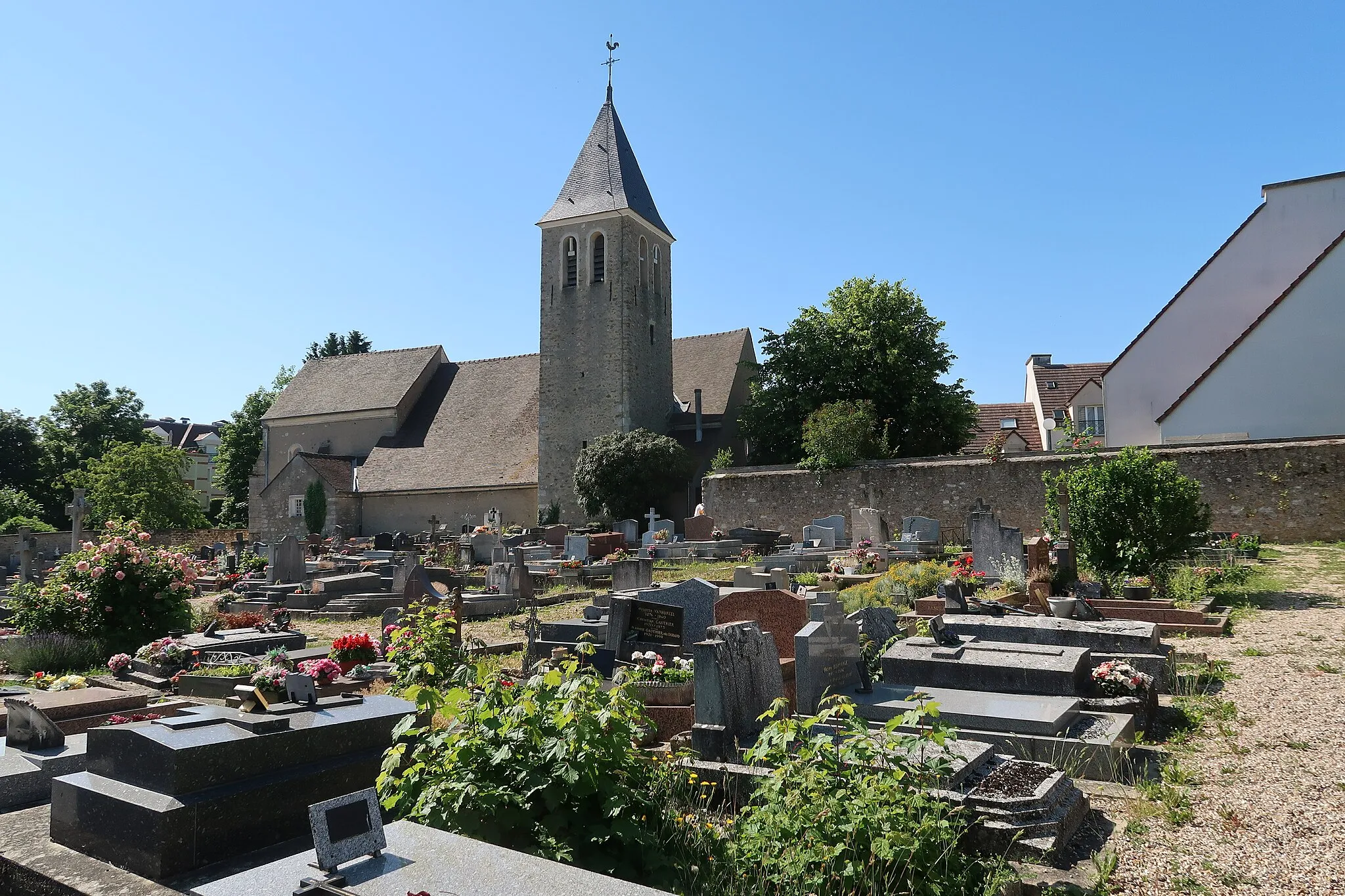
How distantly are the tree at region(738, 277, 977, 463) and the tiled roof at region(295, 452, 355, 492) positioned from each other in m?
17.3

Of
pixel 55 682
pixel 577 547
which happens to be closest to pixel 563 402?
pixel 577 547

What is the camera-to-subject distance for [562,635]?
966 cm

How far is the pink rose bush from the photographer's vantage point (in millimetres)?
9992

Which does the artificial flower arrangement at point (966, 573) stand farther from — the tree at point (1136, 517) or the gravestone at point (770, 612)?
the gravestone at point (770, 612)

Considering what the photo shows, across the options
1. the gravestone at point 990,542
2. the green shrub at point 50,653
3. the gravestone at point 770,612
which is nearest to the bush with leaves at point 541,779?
the gravestone at point 770,612

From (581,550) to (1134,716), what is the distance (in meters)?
16.6

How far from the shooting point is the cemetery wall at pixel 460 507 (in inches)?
1421

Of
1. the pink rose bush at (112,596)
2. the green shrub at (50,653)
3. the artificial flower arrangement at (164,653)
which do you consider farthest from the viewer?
the pink rose bush at (112,596)

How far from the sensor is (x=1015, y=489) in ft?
79.6

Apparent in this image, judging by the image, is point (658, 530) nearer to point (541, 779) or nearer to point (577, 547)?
point (577, 547)

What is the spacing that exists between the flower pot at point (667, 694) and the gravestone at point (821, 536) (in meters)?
14.5

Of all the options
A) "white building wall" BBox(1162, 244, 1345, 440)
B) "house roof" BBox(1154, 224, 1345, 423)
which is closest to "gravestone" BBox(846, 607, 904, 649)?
"house roof" BBox(1154, 224, 1345, 423)

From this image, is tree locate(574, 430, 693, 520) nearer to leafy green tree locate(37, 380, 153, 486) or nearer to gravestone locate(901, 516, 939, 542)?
gravestone locate(901, 516, 939, 542)

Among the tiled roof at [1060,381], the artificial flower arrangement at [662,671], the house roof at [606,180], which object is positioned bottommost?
the artificial flower arrangement at [662,671]
